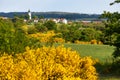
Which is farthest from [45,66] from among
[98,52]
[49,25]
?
[49,25]

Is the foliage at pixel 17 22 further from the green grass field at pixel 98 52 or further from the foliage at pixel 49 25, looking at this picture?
the green grass field at pixel 98 52

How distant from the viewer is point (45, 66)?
74.0 feet

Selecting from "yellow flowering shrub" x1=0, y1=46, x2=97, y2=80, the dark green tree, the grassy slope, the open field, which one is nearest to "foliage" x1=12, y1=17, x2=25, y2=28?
the grassy slope

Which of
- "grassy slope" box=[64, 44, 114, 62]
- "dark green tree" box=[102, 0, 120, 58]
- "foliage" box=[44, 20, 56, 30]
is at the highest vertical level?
"dark green tree" box=[102, 0, 120, 58]

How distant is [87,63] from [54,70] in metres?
4.26

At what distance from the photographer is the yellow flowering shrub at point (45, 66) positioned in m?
20.4

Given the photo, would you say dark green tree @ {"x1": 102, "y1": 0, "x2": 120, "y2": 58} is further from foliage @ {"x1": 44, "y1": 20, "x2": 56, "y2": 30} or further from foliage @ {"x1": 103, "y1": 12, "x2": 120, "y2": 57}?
foliage @ {"x1": 44, "y1": 20, "x2": 56, "y2": 30}

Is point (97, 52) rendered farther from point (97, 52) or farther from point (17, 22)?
point (17, 22)

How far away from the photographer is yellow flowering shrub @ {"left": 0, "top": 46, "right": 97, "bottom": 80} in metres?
20.4

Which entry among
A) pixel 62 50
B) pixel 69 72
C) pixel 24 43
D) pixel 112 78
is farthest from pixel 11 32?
pixel 69 72

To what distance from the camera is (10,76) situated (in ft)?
66.4

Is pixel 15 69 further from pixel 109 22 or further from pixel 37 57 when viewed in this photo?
pixel 109 22

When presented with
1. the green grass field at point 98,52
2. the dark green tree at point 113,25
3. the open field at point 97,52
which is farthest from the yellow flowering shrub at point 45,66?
the open field at point 97,52

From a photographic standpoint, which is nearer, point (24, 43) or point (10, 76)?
point (10, 76)
